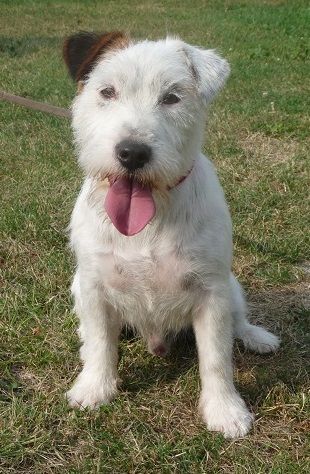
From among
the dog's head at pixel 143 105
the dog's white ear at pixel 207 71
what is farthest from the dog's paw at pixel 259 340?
the dog's white ear at pixel 207 71

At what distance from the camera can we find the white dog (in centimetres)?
285

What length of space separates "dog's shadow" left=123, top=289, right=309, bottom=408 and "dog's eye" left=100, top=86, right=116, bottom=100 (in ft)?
4.76

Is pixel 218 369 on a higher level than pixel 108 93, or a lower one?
lower

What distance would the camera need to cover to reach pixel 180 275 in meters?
3.06

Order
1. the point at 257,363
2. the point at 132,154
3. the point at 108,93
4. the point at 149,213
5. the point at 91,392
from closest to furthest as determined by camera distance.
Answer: the point at 132,154
the point at 149,213
the point at 108,93
the point at 91,392
the point at 257,363

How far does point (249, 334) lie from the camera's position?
12.6 ft

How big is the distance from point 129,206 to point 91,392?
1039 millimetres

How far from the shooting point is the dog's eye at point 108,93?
2959mm

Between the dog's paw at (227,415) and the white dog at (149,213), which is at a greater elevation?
the white dog at (149,213)

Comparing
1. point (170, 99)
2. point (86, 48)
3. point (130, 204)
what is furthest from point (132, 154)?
point (86, 48)

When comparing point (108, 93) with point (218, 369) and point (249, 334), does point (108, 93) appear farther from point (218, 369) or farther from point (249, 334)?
point (249, 334)

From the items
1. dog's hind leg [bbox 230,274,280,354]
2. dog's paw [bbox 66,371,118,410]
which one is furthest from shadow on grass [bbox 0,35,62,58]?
dog's paw [bbox 66,371,118,410]

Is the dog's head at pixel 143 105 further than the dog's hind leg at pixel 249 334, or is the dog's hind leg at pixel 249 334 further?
the dog's hind leg at pixel 249 334

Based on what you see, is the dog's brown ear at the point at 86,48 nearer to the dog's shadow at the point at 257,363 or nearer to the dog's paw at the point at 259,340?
the dog's shadow at the point at 257,363
